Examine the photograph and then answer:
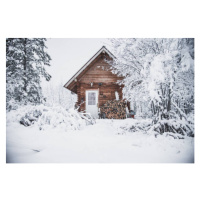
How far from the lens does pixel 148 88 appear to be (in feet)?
12.4

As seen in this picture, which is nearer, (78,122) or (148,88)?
(148,88)

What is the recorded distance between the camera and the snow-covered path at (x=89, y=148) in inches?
142

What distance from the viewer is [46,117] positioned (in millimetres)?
4383

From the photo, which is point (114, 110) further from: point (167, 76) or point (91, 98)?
point (167, 76)

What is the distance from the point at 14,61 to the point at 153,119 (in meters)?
4.38

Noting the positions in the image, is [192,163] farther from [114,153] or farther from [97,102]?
[97,102]

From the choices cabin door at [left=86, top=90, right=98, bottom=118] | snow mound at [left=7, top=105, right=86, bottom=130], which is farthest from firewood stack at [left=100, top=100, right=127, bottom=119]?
snow mound at [left=7, top=105, right=86, bottom=130]

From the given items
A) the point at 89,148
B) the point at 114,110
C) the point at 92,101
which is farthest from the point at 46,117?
the point at 114,110

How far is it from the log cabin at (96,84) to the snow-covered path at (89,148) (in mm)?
2681

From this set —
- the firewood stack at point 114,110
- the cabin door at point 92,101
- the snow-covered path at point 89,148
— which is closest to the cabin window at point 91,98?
the cabin door at point 92,101

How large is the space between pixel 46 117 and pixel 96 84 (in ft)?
10.3

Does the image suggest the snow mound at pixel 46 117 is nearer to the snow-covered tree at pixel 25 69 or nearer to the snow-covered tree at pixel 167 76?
the snow-covered tree at pixel 25 69

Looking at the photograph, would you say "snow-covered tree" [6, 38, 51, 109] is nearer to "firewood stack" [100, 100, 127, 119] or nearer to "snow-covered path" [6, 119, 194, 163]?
"snow-covered path" [6, 119, 194, 163]
